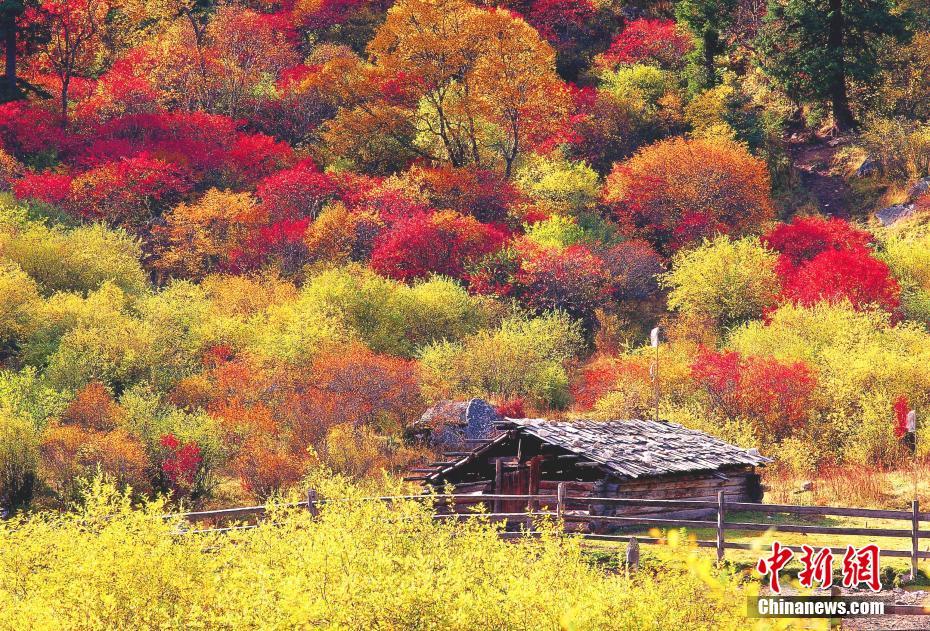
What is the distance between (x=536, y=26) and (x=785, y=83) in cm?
2091

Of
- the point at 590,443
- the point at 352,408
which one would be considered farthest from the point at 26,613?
the point at 352,408

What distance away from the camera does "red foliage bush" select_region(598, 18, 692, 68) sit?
7562 centimetres

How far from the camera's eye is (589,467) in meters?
29.9

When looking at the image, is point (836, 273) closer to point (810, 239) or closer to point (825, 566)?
point (810, 239)

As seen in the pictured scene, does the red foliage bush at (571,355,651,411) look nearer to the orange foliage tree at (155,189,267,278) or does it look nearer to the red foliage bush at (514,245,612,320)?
the red foliage bush at (514,245,612,320)

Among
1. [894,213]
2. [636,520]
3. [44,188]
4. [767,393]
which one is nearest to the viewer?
[636,520]

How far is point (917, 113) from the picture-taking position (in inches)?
2685

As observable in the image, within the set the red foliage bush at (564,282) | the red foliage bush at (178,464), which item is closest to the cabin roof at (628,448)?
the red foliage bush at (178,464)

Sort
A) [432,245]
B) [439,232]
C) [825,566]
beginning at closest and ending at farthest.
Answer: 1. [825,566]
2. [432,245]
3. [439,232]

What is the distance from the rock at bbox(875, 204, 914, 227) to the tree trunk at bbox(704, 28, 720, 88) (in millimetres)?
13483

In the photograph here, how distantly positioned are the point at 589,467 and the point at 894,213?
3625cm

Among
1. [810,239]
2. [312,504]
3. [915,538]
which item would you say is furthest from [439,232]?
[915,538]

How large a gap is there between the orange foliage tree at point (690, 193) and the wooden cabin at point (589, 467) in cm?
2896

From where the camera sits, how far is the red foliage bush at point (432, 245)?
56219 millimetres
